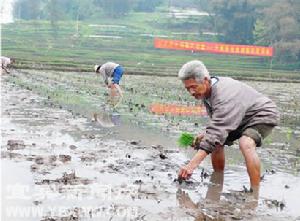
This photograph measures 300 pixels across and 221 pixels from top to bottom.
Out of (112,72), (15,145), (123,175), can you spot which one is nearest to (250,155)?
(123,175)

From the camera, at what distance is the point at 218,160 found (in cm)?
615

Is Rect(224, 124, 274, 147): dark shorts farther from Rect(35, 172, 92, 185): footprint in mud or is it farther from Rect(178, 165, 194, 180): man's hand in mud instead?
Rect(35, 172, 92, 185): footprint in mud

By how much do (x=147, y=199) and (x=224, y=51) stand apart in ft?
175

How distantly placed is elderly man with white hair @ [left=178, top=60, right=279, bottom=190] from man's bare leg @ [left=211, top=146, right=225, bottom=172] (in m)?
0.40

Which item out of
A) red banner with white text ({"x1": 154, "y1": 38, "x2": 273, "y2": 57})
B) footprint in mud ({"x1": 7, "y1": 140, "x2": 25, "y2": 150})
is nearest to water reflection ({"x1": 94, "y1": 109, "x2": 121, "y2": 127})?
footprint in mud ({"x1": 7, "y1": 140, "x2": 25, "y2": 150})

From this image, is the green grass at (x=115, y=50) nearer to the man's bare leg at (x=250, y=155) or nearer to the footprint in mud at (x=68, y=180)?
the footprint in mud at (x=68, y=180)

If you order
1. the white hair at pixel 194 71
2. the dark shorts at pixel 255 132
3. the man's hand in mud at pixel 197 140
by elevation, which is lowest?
the man's hand in mud at pixel 197 140

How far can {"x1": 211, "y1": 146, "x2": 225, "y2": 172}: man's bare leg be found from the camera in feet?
19.7

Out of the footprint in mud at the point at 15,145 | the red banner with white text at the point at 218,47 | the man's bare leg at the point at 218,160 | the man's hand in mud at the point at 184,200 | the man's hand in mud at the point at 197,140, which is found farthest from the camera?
the red banner with white text at the point at 218,47

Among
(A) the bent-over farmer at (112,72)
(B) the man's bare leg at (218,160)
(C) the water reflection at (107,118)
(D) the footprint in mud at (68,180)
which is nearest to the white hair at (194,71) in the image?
(B) the man's bare leg at (218,160)

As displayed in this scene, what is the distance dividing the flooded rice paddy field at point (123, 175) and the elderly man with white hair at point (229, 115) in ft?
1.35

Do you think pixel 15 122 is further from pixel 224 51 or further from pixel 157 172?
pixel 224 51

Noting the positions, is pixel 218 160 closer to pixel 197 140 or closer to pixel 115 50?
pixel 197 140

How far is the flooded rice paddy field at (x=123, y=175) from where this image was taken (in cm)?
454
